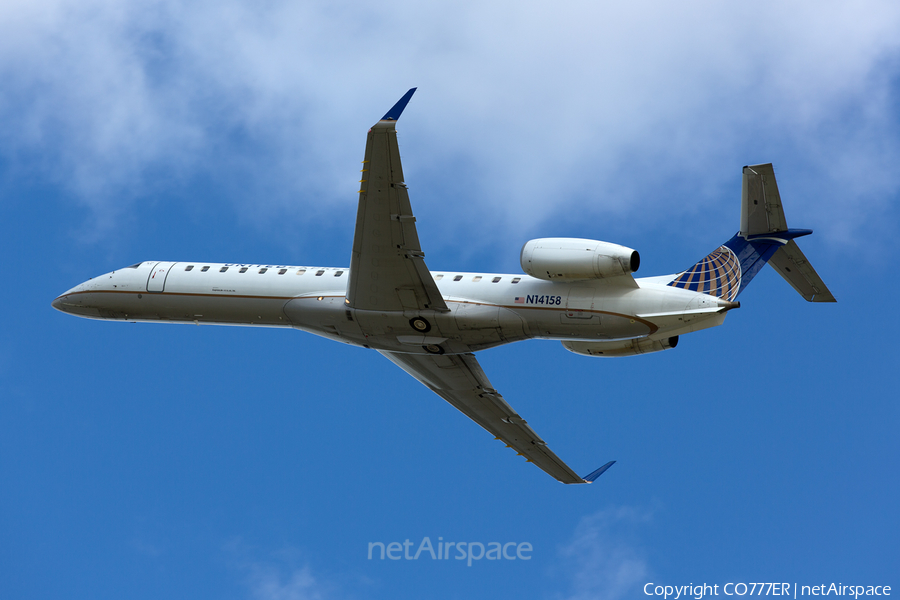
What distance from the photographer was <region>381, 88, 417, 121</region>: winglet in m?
21.1

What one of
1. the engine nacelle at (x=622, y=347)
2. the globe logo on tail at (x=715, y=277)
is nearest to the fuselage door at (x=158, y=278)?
the engine nacelle at (x=622, y=347)

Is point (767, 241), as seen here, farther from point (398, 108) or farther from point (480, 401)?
point (398, 108)

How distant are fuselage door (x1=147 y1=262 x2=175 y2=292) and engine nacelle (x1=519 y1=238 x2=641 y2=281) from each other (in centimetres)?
1050

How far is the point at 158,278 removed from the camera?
28703 mm

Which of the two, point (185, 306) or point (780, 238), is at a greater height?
point (780, 238)

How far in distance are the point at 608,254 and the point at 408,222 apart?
15.5 feet

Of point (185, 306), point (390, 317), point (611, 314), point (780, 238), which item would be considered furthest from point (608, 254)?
point (185, 306)

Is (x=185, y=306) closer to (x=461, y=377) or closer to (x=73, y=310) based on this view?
(x=73, y=310)

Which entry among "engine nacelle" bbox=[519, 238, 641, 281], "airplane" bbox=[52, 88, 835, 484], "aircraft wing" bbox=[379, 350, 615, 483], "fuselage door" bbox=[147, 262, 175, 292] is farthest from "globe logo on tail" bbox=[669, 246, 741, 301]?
"fuselage door" bbox=[147, 262, 175, 292]

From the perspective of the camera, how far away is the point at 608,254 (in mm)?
23859

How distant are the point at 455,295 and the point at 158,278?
8.82 meters

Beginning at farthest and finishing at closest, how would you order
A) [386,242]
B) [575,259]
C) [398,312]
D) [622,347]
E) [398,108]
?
[622,347], [398,312], [575,259], [386,242], [398,108]

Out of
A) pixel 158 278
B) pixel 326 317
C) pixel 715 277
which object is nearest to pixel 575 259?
pixel 715 277

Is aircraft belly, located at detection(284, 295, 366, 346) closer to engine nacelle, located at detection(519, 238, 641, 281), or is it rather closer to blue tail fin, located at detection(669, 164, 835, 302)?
engine nacelle, located at detection(519, 238, 641, 281)
